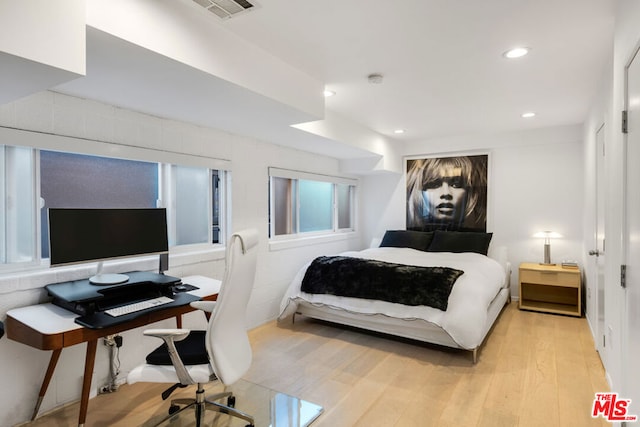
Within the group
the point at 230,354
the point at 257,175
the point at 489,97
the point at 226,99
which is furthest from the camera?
the point at 257,175

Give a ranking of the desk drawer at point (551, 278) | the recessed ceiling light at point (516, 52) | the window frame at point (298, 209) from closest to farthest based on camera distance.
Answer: the recessed ceiling light at point (516, 52) < the desk drawer at point (551, 278) < the window frame at point (298, 209)

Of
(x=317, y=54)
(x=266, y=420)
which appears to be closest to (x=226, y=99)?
(x=317, y=54)

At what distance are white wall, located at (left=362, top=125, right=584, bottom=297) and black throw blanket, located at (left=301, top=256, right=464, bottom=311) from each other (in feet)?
6.54

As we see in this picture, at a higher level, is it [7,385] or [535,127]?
[535,127]

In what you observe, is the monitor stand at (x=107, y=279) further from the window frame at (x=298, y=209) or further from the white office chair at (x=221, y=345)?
the window frame at (x=298, y=209)

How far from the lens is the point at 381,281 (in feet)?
11.0

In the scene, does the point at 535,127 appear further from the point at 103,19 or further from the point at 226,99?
the point at 103,19

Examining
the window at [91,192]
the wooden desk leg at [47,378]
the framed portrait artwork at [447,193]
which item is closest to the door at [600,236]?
the framed portrait artwork at [447,193]

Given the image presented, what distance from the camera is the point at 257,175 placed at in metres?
3.82

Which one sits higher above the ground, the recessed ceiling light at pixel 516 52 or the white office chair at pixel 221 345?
the recessed ceiling light at pixel 516 52

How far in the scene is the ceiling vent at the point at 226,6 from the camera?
1.75 m

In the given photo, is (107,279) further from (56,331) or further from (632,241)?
(632,241)

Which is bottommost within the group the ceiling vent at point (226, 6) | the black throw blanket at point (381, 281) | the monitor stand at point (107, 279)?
the black throw blanket at point (381, 281)

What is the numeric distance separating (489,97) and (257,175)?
240cm
